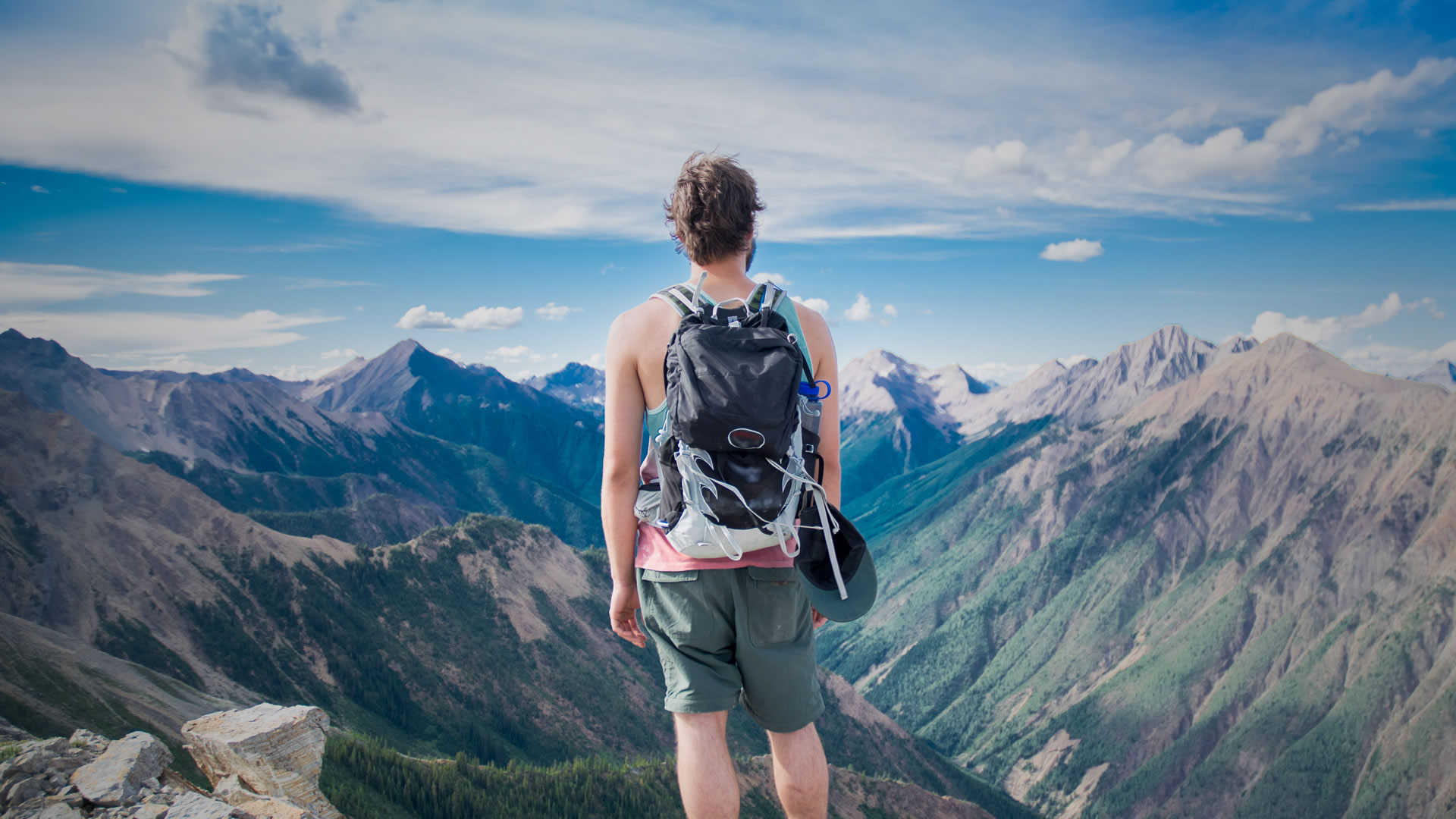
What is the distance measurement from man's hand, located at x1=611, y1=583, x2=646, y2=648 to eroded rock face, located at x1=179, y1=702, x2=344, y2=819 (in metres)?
4.57

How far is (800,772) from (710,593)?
5.05 feet

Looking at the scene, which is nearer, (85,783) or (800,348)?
(800,348)

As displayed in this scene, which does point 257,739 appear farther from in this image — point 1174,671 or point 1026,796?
point 1174,671

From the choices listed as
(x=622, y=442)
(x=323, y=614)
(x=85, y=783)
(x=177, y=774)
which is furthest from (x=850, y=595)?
(x=323, y=614)

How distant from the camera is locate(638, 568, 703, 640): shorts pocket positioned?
5289mm

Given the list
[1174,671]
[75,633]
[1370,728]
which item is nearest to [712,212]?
[75,633]

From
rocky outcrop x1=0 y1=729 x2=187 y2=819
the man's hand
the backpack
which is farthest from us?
rocky outcrop x1=0 y1=729 x2=187 y2=819

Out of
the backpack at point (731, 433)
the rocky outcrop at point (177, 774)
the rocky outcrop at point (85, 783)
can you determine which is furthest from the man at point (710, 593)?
the rocky outcrop at point (85, 783)

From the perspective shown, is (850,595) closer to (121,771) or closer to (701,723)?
(701,723)

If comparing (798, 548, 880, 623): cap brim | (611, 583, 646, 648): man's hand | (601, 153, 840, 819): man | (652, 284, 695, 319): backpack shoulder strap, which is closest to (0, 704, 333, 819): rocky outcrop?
(611, 583, 646, 648): man's hand

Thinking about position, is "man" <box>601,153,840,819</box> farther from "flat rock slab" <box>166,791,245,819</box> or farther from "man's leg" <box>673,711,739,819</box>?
"flat rock slab" <box>166,791,245,819</box>

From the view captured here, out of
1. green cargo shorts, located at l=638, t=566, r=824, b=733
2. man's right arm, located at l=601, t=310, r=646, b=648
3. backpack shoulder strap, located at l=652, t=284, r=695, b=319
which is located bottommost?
green cargo shorts, located at l=638, t=566, r=824, b=733

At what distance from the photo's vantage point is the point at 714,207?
17.4 ft

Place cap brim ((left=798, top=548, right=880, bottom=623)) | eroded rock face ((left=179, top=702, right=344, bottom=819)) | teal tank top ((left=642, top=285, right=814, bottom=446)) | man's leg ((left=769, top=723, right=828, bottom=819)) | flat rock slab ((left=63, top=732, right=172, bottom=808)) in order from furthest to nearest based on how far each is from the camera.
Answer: eroded rock face ((left=179, top=702, right=344, bottom=819))
flat rock slab ((left=63, top=732, right=172, bottom=808))
man's leg ((left=769, top=723, right=828, bottom=819))
teal tank top ((left=642, top=285, right=814, bottom=446))
cap brim ((left=798, top=548, right=880, bottom=623))
